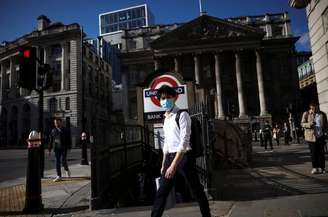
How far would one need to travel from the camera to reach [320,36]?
9648mm

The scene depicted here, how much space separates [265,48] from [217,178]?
45465 mm

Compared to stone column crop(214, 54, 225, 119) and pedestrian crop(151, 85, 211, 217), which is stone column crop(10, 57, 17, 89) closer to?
stone column crop(214, 54, 225, 119)

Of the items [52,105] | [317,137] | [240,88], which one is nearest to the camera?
[317,137]

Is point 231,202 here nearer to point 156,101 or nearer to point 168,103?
point 168,103

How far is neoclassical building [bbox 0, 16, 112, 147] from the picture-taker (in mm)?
46844

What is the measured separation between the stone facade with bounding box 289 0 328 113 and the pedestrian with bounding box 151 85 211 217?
761cm

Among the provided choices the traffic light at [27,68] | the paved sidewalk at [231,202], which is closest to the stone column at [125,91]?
the paved sidewalk at [231,202]

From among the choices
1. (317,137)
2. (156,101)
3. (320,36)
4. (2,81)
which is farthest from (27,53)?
(2,81)

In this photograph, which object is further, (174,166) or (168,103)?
(168,103)

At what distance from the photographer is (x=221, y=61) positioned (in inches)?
1913

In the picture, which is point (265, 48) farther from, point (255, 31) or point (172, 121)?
point (172, 121)

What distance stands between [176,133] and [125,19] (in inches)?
3835

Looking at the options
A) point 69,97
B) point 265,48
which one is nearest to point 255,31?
point 265,48

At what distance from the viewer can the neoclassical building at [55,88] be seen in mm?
46844
